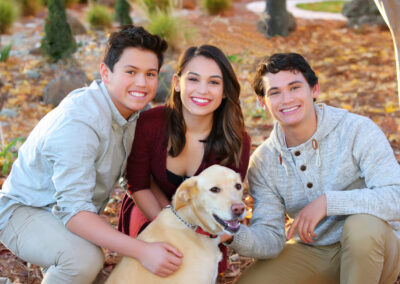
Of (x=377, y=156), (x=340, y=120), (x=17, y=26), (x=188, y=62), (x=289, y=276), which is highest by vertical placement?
(x=17, y=26)

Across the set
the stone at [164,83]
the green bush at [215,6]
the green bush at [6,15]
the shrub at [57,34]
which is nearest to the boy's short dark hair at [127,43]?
the stone at [164,83]

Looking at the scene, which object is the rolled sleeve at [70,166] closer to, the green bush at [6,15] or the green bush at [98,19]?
the green bush at [98,19]

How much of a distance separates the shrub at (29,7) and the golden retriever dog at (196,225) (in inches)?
456

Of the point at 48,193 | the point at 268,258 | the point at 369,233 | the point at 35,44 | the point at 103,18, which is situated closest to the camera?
the point at 369,233

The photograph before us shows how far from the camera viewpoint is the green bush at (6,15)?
11.1m

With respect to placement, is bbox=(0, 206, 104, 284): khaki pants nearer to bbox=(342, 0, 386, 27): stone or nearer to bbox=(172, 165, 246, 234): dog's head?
bbox=(172, 165, 246, 234): dog's head

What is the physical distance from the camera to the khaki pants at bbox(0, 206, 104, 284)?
2.91 metres

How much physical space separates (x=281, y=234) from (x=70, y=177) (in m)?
1.54

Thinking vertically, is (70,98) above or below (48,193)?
above

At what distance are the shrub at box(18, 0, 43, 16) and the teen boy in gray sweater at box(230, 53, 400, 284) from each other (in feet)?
36.8

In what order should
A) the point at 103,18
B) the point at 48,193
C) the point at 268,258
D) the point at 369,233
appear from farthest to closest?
1. the point at 103,18
2. the point at 268,258
3. the point at 48,193
4. the point at 369,233

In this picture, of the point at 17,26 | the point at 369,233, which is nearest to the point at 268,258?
the point at 369,233

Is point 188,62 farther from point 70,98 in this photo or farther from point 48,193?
point 48,193

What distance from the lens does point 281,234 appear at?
11.2 ft
